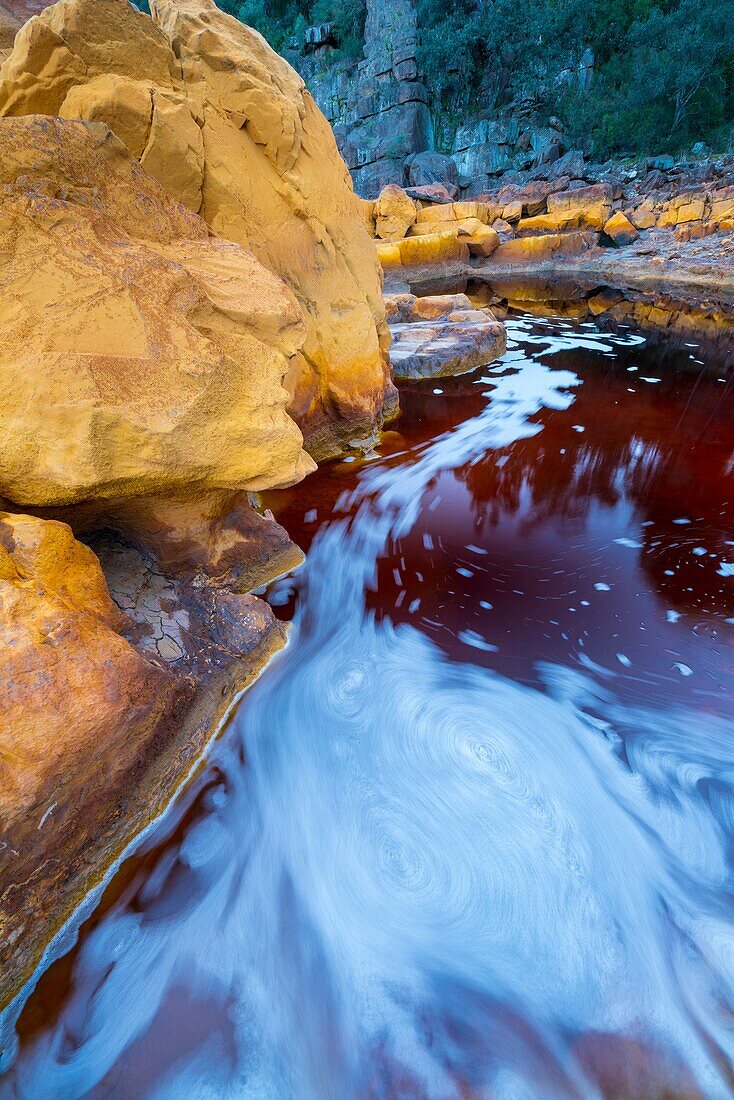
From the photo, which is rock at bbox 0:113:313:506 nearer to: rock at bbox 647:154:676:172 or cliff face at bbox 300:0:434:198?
rock at bbox 647:154:676:172

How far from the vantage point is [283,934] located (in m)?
1.59

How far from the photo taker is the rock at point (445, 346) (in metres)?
6.54

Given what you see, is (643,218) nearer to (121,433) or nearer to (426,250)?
(426,250)

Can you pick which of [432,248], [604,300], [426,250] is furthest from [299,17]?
[604,300]

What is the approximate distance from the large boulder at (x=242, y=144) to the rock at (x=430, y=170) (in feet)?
79.3

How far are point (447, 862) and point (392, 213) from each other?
19788mm

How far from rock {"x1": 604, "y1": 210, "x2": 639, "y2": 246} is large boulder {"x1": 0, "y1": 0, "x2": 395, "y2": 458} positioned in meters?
16.9

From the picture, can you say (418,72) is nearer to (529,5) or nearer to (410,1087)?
(529,5)

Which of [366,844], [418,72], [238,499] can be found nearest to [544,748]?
[366,844]

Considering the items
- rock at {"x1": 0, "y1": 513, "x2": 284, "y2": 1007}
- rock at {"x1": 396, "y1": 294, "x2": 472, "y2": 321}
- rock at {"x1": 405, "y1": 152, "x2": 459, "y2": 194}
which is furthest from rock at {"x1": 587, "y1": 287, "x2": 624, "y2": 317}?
rock at {"x1": 405, "y1": 152, "x2": 459, "y2": 194}

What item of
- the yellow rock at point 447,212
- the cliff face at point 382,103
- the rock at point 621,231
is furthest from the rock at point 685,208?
the cliff face at point 382,103

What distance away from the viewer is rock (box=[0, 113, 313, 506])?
1.78 meters

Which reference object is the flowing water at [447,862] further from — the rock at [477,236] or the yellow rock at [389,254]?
the rock at [477,236]

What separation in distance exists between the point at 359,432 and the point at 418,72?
3373 cm
